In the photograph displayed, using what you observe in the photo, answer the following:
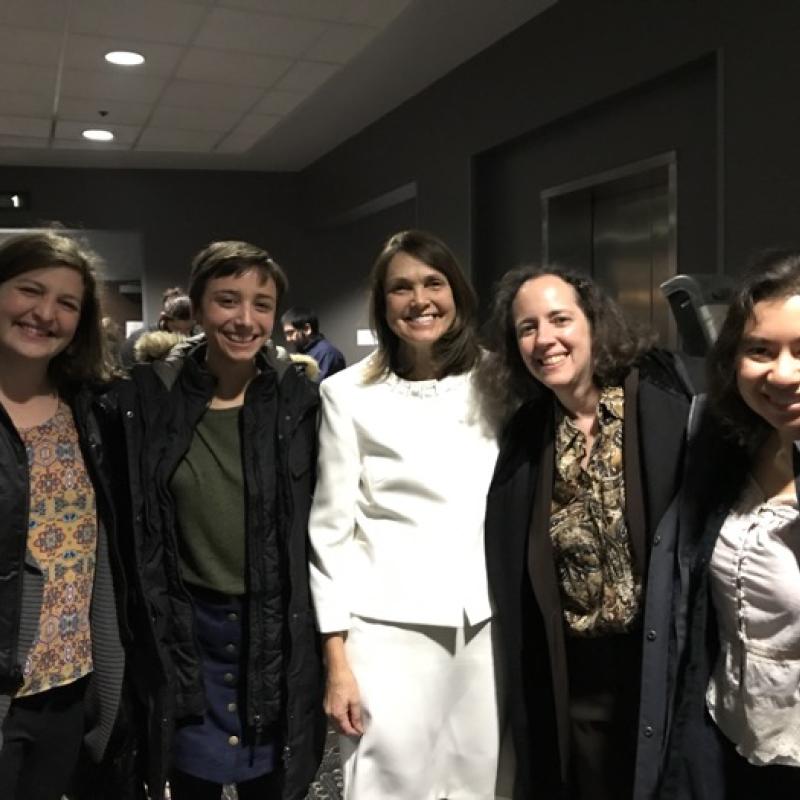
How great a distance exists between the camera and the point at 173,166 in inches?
341

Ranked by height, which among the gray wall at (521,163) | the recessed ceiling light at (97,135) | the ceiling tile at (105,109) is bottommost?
the gray wall at (521,163)

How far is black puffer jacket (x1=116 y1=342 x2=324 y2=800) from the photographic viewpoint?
6.05 feet

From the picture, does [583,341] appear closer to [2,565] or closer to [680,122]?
[2,565]

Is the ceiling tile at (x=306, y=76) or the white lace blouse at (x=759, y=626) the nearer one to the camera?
the white lace blouse at (x=759, y=626)

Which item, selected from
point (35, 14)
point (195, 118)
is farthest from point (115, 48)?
point (195, 118)

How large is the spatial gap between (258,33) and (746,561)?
4.07 meters

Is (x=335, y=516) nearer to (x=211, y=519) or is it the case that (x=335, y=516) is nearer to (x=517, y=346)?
(x=211, y=519)

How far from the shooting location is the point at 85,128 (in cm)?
676

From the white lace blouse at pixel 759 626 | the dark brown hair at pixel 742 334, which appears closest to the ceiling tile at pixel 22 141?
the dark brown hair at pixel 742 334

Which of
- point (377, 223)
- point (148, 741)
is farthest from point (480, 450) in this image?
point (377, 223)

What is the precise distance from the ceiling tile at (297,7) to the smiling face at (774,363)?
134 inches

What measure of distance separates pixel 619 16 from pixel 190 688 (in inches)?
135

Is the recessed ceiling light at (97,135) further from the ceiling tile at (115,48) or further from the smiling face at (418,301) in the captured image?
the smiling face at (418,301)

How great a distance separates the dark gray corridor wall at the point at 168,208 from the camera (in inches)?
338
